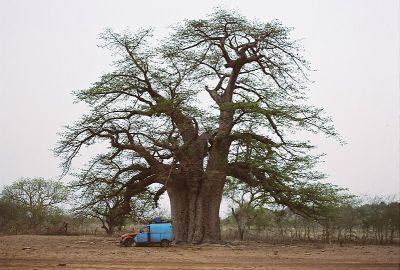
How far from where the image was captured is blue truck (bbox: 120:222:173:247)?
760 inches

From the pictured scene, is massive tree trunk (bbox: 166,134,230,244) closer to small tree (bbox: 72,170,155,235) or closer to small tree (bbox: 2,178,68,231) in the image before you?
small tree (bbox: 72,170,155,235)

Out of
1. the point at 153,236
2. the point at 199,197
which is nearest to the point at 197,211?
the point at 199,197

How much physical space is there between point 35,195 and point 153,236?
3327 centimetres

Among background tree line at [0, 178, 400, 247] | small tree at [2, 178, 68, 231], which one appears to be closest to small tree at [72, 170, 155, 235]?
background tree line at [0, 178, 400, 247]

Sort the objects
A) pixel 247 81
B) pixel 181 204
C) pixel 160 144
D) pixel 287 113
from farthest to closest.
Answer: pixel 247 81, pixel 181 204, pixel 160 144, pixel 287 113

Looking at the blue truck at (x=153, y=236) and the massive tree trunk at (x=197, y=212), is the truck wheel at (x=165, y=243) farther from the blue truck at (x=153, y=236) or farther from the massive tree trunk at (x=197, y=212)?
the massive tree trunk at (x=197, y=212)

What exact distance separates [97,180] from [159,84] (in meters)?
5.42

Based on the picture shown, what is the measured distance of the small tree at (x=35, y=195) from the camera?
44594mm

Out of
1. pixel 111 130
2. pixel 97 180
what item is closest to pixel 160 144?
pixel 111 130

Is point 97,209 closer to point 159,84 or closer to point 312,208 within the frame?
point 159,84

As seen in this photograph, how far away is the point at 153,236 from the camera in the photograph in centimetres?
1942

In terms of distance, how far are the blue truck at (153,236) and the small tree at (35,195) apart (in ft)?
86.5

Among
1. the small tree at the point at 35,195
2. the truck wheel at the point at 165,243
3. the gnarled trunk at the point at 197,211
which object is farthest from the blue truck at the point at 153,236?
the small tree at the point at 35,195

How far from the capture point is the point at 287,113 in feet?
55.7
